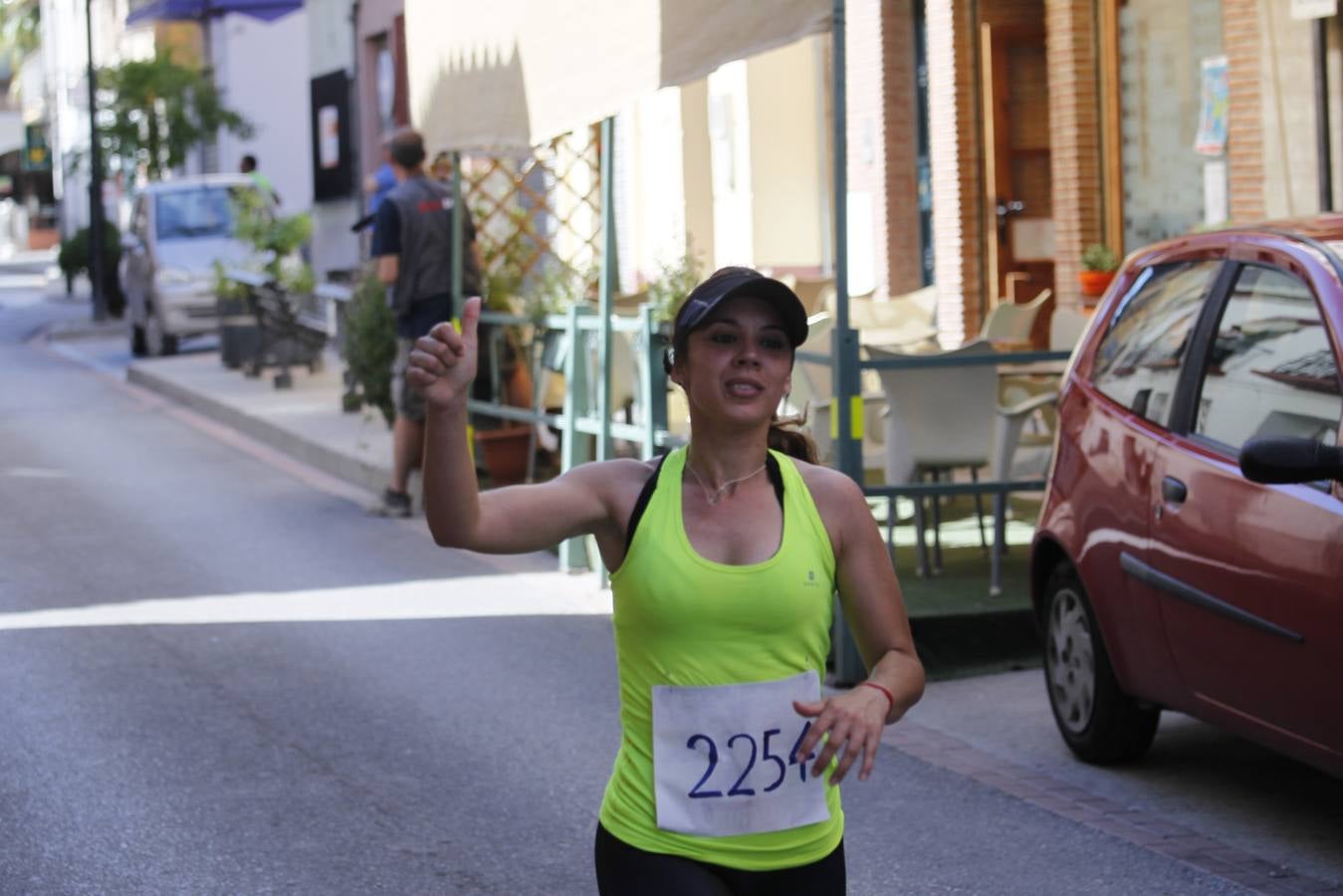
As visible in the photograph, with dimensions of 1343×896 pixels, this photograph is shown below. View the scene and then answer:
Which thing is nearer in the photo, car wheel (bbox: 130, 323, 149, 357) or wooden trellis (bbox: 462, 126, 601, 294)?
wooden trellis (bbox: 462, 126, 601, 294)

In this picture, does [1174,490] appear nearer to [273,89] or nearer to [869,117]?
[869,117]

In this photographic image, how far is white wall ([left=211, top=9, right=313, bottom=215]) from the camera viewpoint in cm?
4072

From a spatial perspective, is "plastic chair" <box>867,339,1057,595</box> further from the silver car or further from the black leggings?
the silver car

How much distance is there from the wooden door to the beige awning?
6621 mm

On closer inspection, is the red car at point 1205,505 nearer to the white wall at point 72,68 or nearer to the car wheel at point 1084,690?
the car wheel at point 1084,690

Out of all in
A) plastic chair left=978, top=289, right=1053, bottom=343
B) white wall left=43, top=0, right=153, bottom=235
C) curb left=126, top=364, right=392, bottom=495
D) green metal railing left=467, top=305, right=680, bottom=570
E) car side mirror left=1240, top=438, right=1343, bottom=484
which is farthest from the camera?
white wall left=43, top=0, right=153, bottom=235

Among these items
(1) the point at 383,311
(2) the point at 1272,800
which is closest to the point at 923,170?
(1) the point at 383,311

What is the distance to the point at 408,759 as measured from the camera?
742 centimetres

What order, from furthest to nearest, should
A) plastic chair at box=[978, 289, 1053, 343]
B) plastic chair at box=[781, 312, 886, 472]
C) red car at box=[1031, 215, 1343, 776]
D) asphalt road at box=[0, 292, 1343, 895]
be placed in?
1. plastic chair at box=[978, 289, 1053, 343]
2. plastic chair at box=[781, 312, 886, 472]
3. asphalt road at box=[0, 292, 1343, 895]
4. red car at box=[1031, 215, 1343, 776]

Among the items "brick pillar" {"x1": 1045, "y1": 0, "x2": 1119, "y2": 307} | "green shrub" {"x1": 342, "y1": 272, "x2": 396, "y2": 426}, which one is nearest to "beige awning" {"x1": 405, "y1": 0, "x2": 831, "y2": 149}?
"green shrub" {"x1": 342, "y1": 272, "x2": 396, "y2": 426}

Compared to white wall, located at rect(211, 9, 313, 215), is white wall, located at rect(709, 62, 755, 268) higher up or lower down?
lower down

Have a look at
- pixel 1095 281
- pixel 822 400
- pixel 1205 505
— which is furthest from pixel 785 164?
pixel 1205 505

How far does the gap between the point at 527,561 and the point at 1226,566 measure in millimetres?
6349

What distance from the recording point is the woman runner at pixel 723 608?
347 cm
